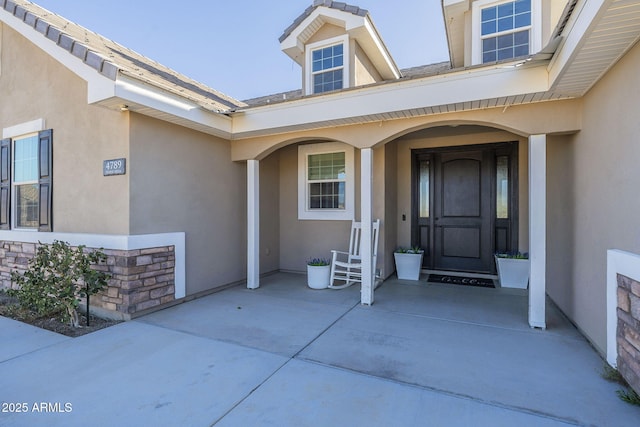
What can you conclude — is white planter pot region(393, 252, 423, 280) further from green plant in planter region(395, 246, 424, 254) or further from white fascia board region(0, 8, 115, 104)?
white fascia board region(0, 8, 115, 104)

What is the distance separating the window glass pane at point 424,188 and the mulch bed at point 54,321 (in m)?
5.60

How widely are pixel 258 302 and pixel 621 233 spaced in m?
4.18

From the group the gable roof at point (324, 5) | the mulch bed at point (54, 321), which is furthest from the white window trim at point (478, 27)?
the mulch bed at point (54, 321)

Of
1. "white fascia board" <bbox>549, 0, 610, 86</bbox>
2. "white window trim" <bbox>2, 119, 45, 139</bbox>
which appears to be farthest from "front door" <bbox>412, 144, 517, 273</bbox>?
"white window trim" <bbox>2, 119, 45, 139</bbox>

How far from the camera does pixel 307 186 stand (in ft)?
21.4

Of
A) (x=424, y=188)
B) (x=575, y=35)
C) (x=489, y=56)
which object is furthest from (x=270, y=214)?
(x=575, y=35)

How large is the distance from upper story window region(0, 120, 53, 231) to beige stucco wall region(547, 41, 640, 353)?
6825 mm

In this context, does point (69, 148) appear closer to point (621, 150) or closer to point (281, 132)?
point (281, 132)

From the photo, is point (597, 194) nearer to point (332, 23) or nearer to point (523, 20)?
point (523, 20)

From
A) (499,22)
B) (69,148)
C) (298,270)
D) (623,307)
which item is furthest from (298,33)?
(623,307)

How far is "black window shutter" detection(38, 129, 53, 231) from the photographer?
4.65 metres

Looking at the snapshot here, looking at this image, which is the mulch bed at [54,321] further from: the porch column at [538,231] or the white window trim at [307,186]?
the porch column at [538,231]

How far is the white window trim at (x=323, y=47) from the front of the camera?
564 centimetres

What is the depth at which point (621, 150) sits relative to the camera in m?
2.57
